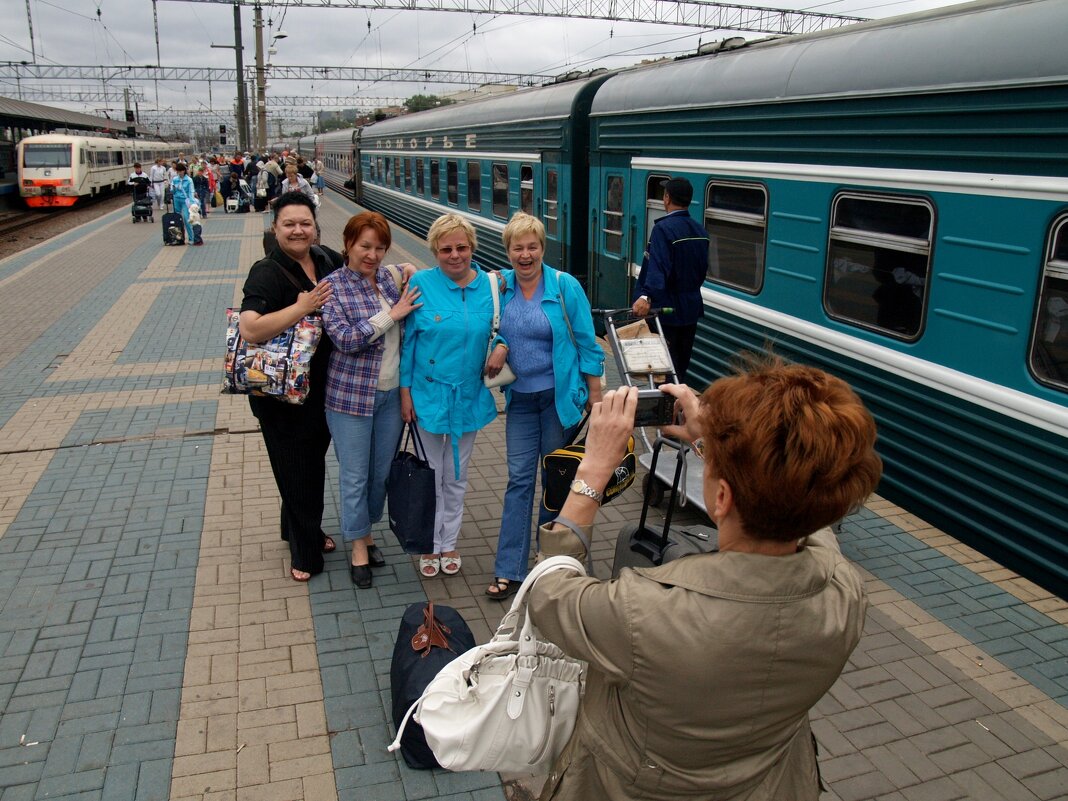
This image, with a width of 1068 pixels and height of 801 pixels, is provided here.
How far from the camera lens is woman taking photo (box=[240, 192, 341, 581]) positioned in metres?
4.04

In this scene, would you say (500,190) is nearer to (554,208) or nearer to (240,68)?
(554,208)

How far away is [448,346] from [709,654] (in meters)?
2.86

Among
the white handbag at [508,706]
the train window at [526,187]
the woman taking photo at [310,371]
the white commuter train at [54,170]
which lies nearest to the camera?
the white handbag at [508,706]

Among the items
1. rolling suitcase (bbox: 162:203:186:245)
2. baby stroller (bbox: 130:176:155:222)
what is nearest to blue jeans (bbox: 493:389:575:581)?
rolling suitcase (bbox: 162:203:186:245)

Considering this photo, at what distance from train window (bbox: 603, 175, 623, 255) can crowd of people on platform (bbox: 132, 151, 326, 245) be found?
26.3 ft

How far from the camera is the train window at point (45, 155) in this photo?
3098 cm

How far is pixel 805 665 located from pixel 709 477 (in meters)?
0.37

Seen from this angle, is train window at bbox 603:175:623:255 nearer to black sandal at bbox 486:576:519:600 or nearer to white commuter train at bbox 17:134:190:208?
black sandal at bbox 486:576:519:600

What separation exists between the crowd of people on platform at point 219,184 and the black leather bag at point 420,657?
13458 millimetres

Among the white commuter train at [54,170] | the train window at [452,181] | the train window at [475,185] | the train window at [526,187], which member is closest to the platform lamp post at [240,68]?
the white commuter train at [54,170]

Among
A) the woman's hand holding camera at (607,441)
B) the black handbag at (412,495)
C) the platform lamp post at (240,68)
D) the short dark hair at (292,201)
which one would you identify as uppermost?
the platform lamp post at (240,68)

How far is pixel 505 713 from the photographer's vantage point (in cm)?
198

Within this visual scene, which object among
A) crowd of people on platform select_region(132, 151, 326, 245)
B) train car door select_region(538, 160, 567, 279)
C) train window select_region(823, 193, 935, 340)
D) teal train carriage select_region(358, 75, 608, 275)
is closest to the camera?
train window select_region(823, 193, 935, 340)

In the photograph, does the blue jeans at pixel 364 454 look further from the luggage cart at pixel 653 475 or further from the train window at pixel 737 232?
the train window at pixel 737 232
